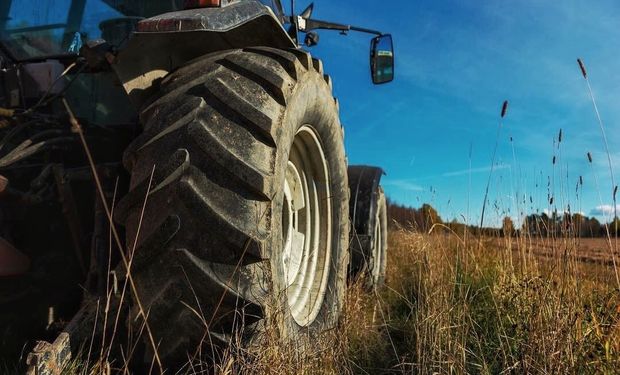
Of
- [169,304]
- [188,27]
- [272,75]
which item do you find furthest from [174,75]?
[169,304]

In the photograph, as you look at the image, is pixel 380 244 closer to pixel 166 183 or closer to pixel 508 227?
pixel 508 227

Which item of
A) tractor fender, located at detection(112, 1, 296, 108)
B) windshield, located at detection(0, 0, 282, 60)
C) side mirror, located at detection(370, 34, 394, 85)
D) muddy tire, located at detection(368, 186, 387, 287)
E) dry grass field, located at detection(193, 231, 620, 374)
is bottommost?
dry grass field, located at detection(193, 231, 620, 374)

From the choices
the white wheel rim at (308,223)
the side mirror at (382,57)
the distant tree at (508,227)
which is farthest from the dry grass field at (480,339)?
the side mirror at (382,57)

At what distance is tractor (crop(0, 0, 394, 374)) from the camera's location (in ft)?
5.34

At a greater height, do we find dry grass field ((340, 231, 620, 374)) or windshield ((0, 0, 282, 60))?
windshield ((0, 0, 282, 60))

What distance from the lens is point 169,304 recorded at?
5.34ft

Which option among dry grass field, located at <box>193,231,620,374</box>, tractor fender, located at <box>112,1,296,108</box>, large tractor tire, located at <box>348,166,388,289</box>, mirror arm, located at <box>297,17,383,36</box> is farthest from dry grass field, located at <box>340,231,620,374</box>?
mirror arm, located at <box>297,17,383,36</box>

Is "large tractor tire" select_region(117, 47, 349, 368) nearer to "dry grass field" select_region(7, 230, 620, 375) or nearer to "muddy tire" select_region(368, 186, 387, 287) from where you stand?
"dry grass field" select_region(7, 230, 620, 375)

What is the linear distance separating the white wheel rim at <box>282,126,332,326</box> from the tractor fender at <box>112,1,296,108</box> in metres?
0.52

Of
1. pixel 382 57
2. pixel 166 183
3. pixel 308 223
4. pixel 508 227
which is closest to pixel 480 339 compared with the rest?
pixel 308 223

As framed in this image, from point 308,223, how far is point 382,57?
1877 millimetres

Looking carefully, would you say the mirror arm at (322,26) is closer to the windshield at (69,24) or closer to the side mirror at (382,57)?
the side mirror at (382,57)

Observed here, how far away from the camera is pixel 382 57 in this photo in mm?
4133

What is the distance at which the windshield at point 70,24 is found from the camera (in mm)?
2760
